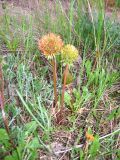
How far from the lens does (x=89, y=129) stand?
51.6 inches

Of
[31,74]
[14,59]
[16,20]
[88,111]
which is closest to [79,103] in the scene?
[88,111]

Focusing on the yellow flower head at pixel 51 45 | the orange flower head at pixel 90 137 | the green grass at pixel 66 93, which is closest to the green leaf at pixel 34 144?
the green grass at pixel 66 93

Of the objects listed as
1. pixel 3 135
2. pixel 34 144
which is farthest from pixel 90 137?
pixel 3 135

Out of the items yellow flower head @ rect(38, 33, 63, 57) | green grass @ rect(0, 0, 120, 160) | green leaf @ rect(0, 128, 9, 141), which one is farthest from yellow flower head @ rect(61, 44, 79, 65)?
green leaf @ rect(0, 128, 9, 141)

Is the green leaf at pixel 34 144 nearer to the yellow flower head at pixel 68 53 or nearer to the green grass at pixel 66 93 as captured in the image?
the green grass at pixel 66 93

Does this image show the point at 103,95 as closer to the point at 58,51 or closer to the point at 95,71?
the point at 95,71

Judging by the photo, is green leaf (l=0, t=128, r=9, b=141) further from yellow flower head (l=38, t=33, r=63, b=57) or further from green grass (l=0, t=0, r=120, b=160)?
yellow flower head (l=38, t=33, r=63, b=57)

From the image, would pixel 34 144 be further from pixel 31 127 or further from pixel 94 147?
pixel 94 147

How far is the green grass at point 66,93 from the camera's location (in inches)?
49.3

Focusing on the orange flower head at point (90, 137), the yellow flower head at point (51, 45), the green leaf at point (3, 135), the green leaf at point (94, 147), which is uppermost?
the yellow flower head at point (51, 45)

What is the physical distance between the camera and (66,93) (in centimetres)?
144

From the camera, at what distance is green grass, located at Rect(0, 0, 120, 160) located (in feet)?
4.11

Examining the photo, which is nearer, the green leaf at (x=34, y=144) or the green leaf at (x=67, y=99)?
the green leaf at (x=34, y=144)

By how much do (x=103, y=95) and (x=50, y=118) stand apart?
0.35 meters
